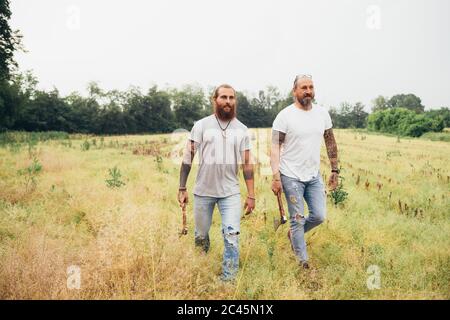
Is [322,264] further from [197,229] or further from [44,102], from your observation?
[44,102]

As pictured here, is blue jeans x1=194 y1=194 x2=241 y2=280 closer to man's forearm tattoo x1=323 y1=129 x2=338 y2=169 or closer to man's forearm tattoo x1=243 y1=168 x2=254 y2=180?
man's forearm tattoo x1=243 y1=168 x2=254 y2=180

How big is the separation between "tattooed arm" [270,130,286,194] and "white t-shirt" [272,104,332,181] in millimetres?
59

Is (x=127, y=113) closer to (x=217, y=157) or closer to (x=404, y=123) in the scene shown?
(x=404, y=123)

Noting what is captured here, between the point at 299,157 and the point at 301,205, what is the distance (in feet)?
1.87

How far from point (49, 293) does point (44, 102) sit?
5466 centimetres

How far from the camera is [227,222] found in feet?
11.7

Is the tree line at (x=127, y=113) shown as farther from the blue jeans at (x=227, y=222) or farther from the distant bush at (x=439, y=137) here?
the blue jeans at (x=227, y=222)

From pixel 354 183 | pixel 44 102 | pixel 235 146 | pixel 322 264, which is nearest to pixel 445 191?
pixel 354 183

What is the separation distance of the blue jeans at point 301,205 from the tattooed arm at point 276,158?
0.14m

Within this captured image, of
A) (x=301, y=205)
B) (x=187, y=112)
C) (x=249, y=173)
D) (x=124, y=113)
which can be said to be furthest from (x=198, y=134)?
(x=187, y=112)

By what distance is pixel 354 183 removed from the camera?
9211 mm

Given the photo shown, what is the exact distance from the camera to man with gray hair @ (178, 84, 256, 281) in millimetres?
3537

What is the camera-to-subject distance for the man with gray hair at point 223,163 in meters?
3.54

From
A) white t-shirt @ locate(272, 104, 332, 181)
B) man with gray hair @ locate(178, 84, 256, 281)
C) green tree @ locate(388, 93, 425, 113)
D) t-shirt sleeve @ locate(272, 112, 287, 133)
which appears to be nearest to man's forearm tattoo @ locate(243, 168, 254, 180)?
man with gray hair @ locate(178, 84, 256, 281)
